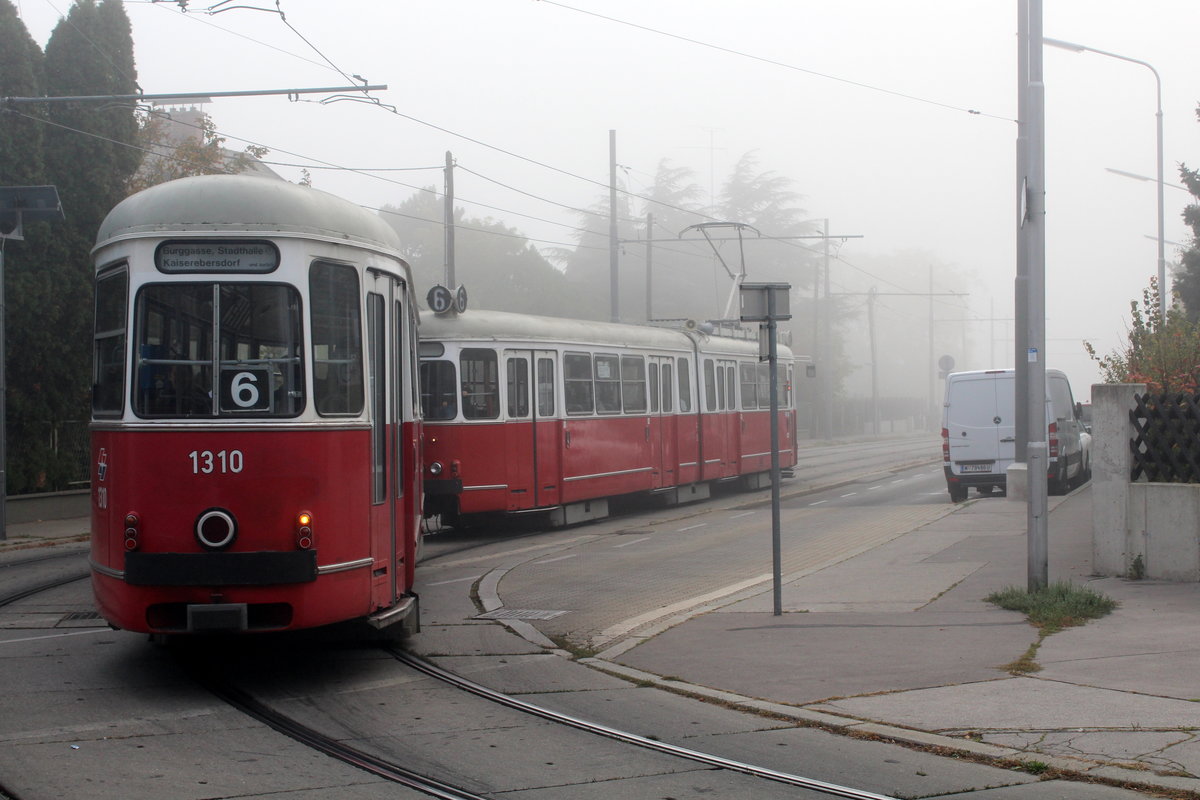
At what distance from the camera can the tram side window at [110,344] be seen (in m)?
7.92

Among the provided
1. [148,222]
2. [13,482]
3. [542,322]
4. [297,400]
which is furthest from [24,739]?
[13,482]

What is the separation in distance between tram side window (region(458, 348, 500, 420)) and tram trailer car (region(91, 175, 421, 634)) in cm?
920

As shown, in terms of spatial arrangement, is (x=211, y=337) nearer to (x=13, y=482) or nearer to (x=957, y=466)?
(x=13, y=482)

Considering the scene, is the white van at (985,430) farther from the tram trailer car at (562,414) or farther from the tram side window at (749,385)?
the tram side window at (749,385)

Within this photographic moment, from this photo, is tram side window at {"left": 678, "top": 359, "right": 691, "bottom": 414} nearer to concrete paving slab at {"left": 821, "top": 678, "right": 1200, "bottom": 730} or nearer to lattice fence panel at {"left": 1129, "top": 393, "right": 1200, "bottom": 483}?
lattice fence panel at {"left": 1129, "top": 393, "right": 1200, "bottom": 483}

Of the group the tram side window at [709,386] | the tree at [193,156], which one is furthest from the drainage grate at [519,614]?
the tree at [193,156]

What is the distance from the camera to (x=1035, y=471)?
10523 millimetres

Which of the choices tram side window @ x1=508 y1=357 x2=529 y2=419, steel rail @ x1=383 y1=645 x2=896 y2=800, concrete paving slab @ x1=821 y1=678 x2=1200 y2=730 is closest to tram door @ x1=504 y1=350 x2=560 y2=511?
tram side window @ x1=508 y1=357 x2=529 y2=419

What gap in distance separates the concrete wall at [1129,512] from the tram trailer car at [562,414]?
8.30 metres

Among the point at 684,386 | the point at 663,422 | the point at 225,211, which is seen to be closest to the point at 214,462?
the point at 225,211

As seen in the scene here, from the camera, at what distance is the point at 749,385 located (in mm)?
26688

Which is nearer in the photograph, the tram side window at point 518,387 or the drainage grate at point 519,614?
the drainage grate at point 519,614

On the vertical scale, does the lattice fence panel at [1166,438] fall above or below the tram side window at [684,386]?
below

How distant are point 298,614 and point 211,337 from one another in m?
1.76
